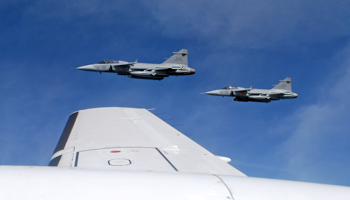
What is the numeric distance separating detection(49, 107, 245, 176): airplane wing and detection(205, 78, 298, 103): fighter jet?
112ft

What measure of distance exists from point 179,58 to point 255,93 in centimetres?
1298

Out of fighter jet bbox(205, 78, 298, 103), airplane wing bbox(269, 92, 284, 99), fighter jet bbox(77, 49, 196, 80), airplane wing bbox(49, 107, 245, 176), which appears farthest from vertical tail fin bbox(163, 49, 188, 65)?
airplane wing bbox(49, 107, 245, 176)

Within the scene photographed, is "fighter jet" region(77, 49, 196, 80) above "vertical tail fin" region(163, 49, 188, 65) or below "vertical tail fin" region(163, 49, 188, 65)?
below

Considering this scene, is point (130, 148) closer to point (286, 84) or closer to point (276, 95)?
point (276, 95)

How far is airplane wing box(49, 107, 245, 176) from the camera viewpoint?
375 centimetres

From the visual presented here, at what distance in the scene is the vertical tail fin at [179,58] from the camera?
38.5m

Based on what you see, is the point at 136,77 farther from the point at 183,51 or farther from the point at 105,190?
the point at 105,190

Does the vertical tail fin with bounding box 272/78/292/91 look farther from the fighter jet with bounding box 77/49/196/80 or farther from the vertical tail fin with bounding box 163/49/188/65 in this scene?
the fighter jet with bounding box 77/49/196/80

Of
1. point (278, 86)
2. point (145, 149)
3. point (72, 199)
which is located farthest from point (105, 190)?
point (278, 86)

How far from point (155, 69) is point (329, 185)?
105 feet

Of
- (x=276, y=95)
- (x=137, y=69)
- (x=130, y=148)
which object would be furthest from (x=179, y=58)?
(x=130, y=148)

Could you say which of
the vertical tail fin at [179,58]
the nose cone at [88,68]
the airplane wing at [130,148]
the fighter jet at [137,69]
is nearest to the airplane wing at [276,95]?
the fighter jet at [137,69]

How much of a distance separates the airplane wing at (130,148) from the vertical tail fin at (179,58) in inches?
1262

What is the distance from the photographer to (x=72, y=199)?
1655 millimetres
